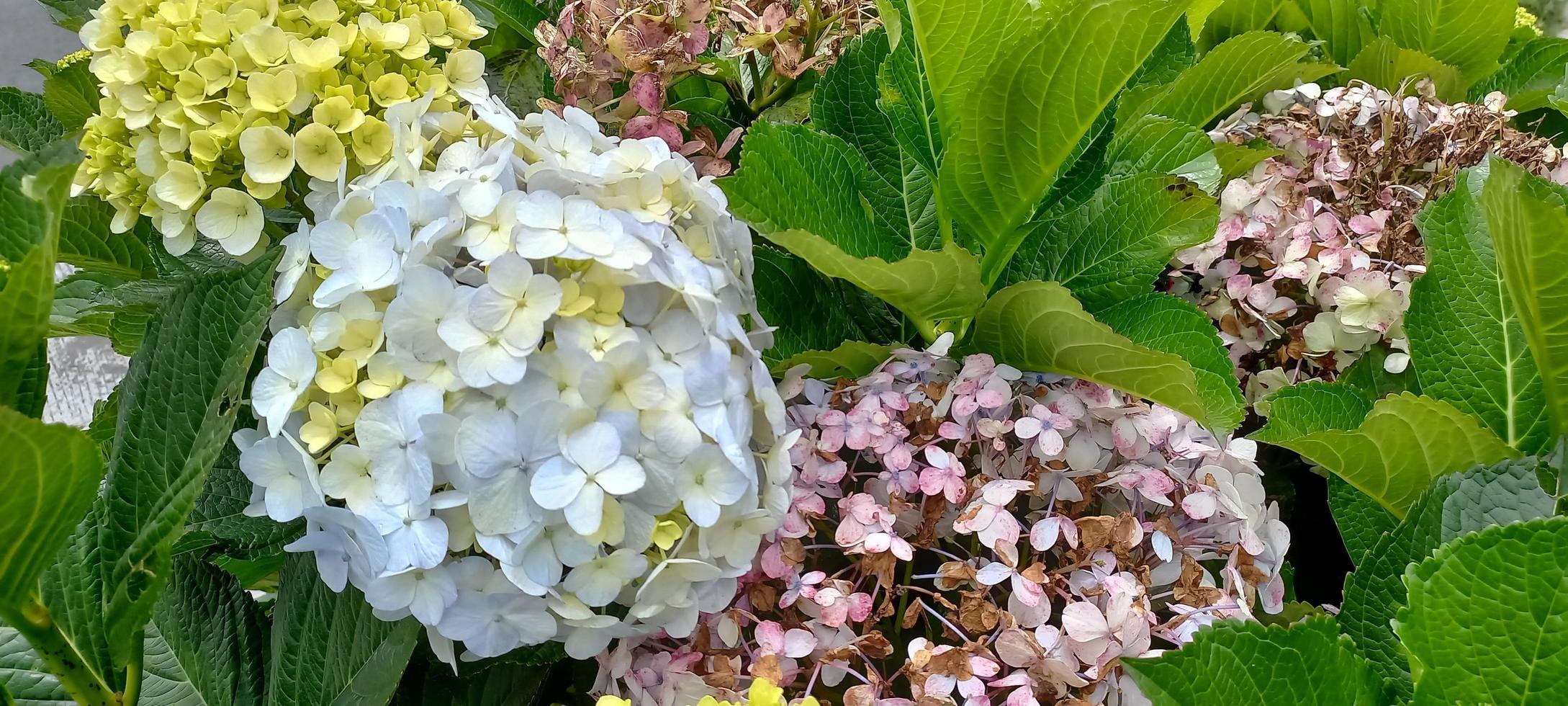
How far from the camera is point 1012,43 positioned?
587 mm

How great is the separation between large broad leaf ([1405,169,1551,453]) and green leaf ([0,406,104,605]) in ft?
2.35

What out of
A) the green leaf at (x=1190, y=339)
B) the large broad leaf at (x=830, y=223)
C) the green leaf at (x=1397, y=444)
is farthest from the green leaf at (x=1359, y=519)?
the large broad leaf at (x=830, y=223)

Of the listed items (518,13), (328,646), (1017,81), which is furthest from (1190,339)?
(518,13)

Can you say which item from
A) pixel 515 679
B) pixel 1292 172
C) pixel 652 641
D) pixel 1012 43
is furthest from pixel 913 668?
pixel 1292 172

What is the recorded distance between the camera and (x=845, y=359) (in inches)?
24.3

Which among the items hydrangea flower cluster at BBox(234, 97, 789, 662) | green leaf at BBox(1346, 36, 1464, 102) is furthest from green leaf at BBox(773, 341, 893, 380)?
green leaf at BBox(1346, 36, 1464, 102)

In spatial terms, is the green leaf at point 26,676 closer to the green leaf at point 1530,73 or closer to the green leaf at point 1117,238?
the green leaf at point 1117,238

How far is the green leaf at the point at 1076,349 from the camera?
511 millimetres

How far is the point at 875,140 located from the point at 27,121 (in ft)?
2.32

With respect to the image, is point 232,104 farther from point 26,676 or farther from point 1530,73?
point 1530,73

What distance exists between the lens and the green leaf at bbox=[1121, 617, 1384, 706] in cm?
43

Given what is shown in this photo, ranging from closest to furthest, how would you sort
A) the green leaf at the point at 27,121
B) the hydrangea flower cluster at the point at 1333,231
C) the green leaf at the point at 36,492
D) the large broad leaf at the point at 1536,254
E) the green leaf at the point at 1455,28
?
the green leaf at the point at 36,492, the large broad leaf at the point at 1536,254, the hydrangea flower cluster at the point at 1333,231, the green leaf at the point at 27,121, the green leaf at the point at 1455,28

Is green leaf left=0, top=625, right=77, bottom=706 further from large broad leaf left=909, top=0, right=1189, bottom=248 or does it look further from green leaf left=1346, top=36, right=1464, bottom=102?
green leaf left=1346, top=36, right=1464, bottom=102

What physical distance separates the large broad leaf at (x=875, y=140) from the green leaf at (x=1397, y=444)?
260 mm
